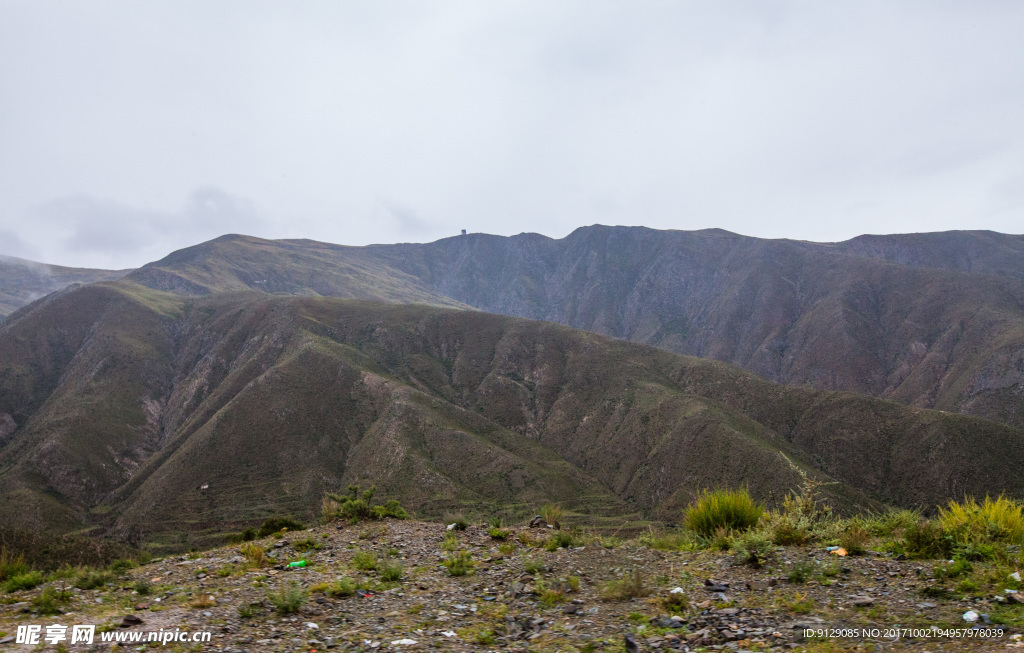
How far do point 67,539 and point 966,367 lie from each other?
485 feet

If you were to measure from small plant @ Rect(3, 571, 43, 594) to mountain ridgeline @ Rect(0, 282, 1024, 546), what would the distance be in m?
46.8

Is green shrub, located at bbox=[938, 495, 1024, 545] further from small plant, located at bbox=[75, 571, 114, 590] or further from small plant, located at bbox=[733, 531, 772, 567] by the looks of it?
small plant, located at bbox=[75, 571, 114, 590]

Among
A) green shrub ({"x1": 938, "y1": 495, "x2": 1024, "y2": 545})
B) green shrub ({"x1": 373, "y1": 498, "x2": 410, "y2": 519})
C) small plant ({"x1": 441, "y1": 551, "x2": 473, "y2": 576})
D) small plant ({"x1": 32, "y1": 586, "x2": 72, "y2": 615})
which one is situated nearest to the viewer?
green shrub ({"x1": 938, "y1": 495, "x2": 1024, "y2": 545})

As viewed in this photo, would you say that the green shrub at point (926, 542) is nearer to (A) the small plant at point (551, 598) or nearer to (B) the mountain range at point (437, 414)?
(A) the small plant at point (551, 598)

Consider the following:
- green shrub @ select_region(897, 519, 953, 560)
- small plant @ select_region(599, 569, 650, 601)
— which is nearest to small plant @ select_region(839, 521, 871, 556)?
green shrub @ select_region(897, 519, 953, 560)

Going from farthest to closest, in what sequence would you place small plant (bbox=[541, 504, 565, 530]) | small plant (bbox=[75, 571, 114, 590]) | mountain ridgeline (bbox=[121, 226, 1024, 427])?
mountain ridgeline (bbox=[121, 226, 1024, 427]), small plant (bbox=[541, 504, 565, 530]), small plant (bbox=[75, 571, 114, 590])

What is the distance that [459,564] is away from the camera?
33.4 feet

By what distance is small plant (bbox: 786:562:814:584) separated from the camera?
295 inches

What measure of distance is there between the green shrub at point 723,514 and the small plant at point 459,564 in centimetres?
464

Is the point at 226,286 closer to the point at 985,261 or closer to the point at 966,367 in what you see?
the point at 966,367

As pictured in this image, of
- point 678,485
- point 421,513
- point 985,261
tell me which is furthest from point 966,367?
point 421,513

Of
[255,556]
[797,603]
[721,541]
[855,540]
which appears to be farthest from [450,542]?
[855,540]

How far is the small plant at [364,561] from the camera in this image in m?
10.4

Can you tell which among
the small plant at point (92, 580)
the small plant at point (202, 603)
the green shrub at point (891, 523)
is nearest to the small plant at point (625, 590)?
the green shrub at point (891, 523)
